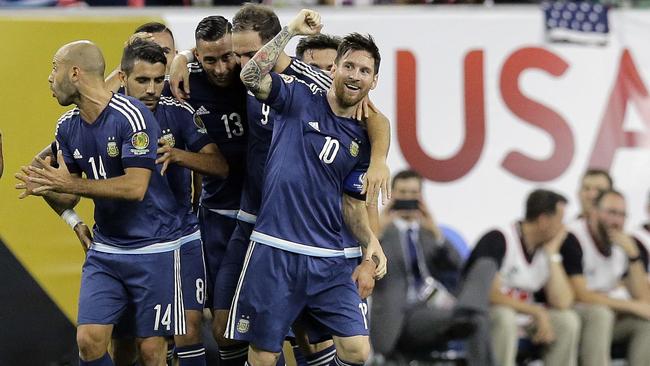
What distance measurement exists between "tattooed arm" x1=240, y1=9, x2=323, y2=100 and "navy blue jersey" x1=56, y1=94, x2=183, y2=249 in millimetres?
655

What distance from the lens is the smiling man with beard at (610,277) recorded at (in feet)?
36.7

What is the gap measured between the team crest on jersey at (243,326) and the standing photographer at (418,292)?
11.1 ft

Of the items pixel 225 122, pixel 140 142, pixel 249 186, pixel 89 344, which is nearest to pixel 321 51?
pixel 225 122

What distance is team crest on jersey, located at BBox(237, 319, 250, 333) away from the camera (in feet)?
24.4

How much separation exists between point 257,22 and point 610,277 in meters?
4.94

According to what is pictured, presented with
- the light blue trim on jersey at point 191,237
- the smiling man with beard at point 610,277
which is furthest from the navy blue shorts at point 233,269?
the smiling man with beard at point 610,277

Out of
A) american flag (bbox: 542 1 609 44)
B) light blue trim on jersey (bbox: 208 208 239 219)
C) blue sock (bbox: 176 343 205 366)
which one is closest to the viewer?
blue sock (bbox: 176 343 205 366)

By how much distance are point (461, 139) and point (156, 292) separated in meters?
4.17

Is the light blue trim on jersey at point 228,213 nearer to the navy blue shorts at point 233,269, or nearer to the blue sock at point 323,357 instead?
the navy blue shorts at point 233,269

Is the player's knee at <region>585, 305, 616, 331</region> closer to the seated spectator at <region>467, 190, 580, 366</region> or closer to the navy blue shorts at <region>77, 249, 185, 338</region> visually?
the seated spectator at <region>467, 190, 580, 366</region>

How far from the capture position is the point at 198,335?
8.32 meters

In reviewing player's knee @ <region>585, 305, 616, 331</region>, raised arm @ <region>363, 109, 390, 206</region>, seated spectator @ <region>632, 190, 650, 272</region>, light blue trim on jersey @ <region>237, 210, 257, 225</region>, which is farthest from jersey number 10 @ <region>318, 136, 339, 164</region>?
seated spectator @ <region>632, 190, 650, 272</region>

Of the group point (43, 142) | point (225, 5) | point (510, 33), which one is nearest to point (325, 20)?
point (225, 5)

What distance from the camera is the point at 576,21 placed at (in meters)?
11.3
